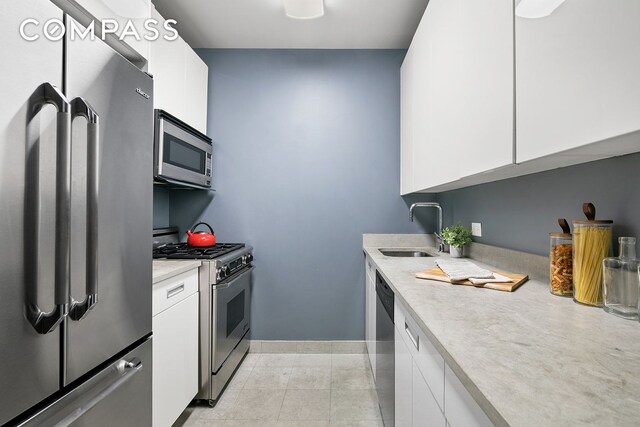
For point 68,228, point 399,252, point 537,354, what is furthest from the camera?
point 399,252

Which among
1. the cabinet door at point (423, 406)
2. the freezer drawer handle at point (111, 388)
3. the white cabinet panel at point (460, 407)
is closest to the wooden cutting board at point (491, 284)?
the cabinet door at point (423, 406)

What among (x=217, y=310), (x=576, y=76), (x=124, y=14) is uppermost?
(x=124, y=14)

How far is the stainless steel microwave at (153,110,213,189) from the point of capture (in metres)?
1.82

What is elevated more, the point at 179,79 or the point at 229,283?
the point at 179,79

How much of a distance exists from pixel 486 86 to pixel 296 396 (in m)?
2.00

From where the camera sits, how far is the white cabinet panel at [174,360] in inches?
56.3

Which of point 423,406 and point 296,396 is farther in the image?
point 296,396

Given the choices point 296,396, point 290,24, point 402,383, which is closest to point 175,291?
point 296,396

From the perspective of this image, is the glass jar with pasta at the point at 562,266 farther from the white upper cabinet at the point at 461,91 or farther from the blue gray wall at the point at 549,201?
the white upper cabinet at the point at 461,91

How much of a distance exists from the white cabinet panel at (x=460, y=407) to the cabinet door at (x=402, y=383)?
0.38 m

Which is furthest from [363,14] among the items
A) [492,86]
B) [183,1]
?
[492,86]

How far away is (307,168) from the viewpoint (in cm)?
269

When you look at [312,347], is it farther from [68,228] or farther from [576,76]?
[576,76]

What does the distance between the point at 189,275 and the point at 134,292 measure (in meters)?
0.72
